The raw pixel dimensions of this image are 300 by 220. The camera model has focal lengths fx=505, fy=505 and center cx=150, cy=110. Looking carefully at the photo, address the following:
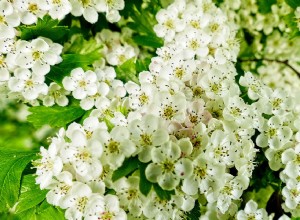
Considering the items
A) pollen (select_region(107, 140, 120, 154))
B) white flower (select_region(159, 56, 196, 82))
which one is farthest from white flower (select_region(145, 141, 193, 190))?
white flower (select_region(159, 56, 196, 82))

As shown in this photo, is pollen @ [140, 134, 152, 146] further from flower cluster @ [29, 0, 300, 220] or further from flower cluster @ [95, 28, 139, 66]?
flower cluster @ [95, 28, 139, 66]

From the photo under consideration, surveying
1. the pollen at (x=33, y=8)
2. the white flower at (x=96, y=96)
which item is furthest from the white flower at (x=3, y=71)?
the white flower at (x=96, y=96)

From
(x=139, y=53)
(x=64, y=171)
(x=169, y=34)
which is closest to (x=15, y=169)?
(x=64, y=171)

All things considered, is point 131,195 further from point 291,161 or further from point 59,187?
point 291,161

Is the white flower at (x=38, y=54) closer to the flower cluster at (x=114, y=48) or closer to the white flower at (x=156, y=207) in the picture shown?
the flower cluster at (x=114, y=48)

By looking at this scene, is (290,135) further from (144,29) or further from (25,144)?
(25,144)

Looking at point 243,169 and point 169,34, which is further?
point 169,34
